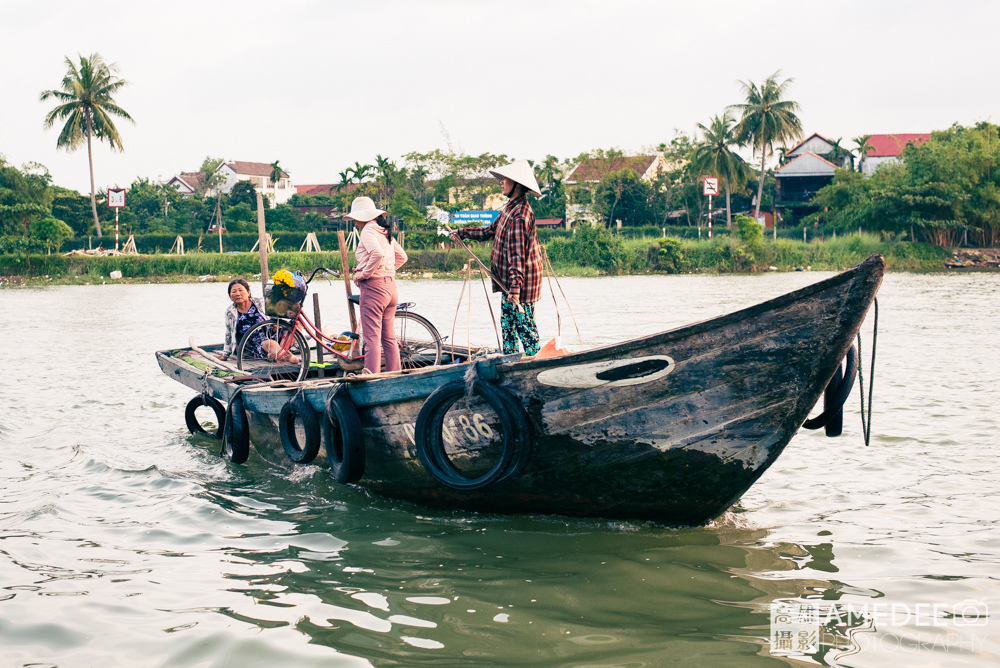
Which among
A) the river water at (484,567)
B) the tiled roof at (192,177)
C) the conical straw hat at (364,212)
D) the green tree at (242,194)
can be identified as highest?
the tiled roof at (192,177)

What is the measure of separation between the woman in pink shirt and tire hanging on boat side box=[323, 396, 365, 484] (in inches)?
31.9

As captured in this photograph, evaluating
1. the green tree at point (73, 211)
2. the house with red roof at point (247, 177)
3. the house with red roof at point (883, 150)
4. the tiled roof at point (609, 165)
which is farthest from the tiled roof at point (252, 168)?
the house with red roof at point (883, 150)

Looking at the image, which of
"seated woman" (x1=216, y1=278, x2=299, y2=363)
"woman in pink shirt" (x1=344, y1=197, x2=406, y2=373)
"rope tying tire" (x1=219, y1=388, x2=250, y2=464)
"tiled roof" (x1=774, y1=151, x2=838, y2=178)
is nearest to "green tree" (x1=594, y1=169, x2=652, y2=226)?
"tiled roof" (x1=774, y1=151, x2=838, y2=178)

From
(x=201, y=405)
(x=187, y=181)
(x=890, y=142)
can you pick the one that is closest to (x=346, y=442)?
(x=201, y=405)

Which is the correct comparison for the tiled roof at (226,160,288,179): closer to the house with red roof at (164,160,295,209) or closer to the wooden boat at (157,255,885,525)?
the house with red roof at (164,160,295,209)

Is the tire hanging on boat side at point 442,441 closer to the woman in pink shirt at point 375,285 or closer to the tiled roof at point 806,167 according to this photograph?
the woman in pink shirt at point 375,285

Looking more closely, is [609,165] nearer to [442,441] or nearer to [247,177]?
[247,177]

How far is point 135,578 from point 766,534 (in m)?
3.06

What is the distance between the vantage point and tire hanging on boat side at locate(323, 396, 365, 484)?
451cm

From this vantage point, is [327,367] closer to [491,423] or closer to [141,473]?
[141,473]

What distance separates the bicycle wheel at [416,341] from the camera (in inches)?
254

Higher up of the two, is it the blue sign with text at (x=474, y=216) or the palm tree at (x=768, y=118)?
the palm tree at (x=768, y=118)

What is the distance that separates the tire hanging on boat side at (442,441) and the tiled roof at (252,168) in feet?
208

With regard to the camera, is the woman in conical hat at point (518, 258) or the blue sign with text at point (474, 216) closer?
the woman in conical hat at point (518, 258)
